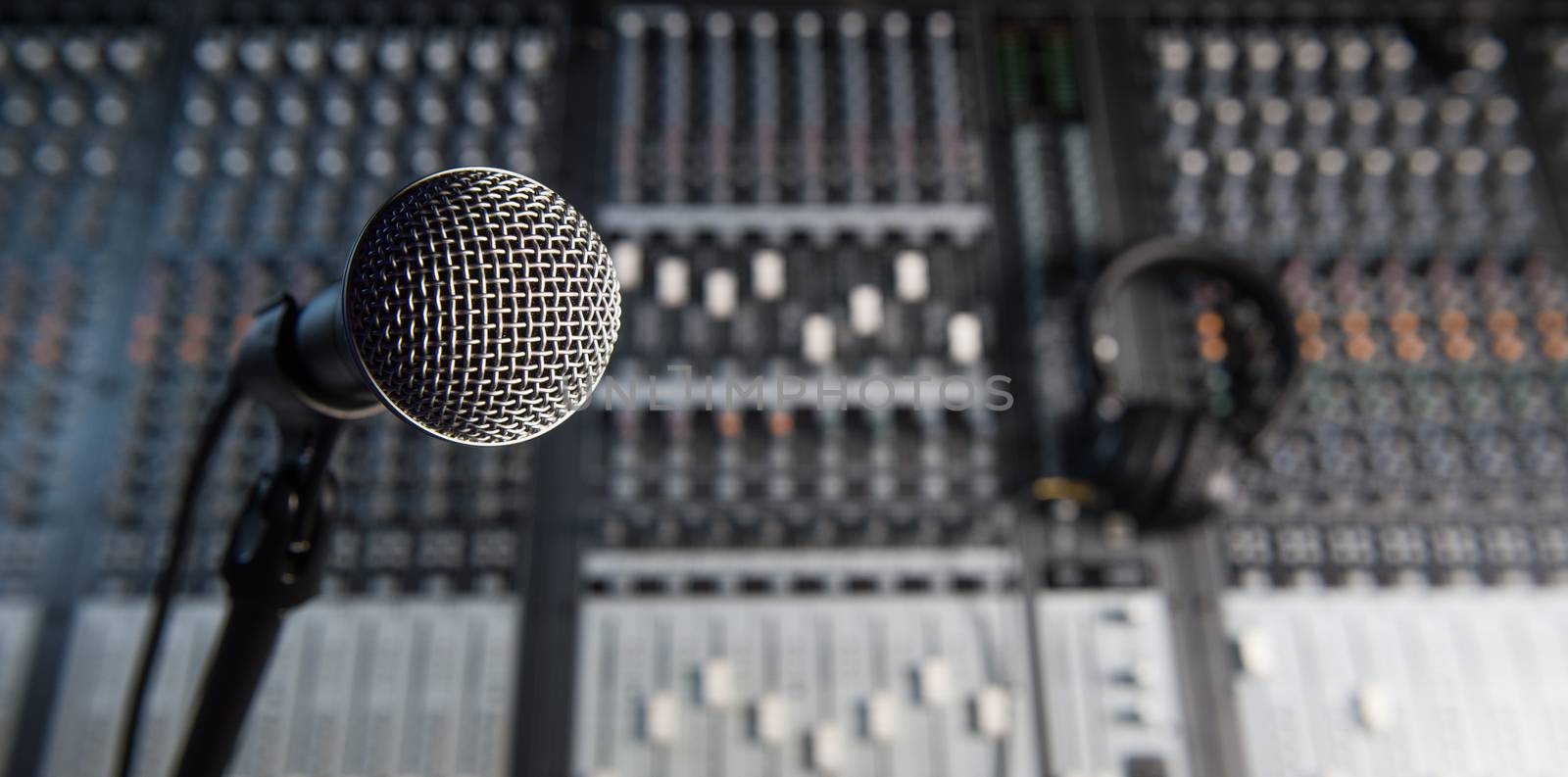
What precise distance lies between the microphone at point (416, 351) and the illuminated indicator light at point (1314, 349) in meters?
1.55

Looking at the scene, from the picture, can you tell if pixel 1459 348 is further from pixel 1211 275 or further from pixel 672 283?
pixel 672 283

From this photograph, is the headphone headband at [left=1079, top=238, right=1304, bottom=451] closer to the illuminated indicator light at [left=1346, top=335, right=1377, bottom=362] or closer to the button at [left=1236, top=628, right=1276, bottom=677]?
the illuminated indicator light at [left=1346, top=335, right=1377, bottom=362]

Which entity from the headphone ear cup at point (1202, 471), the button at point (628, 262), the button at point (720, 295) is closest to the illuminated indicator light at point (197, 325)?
the button at point (628, 262)

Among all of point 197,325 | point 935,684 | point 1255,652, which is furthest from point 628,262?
point 1255,652

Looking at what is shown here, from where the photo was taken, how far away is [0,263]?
172 cm

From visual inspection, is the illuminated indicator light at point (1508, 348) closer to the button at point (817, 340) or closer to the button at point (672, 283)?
the button at point (817, 340)

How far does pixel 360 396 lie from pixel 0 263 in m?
1.65

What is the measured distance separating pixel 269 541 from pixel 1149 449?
1.27 metres

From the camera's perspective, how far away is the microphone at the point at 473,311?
1.76ft

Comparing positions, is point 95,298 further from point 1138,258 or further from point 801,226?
point 1138,258

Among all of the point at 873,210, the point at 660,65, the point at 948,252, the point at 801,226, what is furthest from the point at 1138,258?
the point at 660,65

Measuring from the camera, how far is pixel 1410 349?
170 cm

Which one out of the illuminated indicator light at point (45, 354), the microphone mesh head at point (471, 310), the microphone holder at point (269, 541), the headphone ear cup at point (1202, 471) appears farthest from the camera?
the illuminated indicator light at point (45, 354)

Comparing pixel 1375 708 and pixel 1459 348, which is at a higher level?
pixel 1459 348
